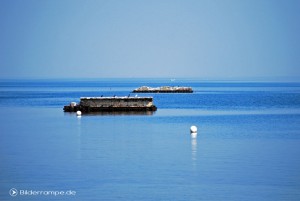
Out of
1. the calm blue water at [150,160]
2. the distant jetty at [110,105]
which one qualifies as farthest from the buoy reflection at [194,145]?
the distant jetty at [110,105]

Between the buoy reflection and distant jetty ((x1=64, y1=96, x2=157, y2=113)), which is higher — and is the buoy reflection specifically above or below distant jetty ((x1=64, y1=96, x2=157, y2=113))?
below

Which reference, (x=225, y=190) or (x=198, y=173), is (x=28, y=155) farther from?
(x=225, y=190)

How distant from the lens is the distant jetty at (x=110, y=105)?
86.3 m

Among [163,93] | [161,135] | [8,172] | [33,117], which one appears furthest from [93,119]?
[163,93]

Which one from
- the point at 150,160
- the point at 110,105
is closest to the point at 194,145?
the point at 150,160

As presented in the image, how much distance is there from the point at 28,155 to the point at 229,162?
11.9 meters

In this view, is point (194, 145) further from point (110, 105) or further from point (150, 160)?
point (110, 105)

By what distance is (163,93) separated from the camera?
177 m

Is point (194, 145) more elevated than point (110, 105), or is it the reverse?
point (110, 105)

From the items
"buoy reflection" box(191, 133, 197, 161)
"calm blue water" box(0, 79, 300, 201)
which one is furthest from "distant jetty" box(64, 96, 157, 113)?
"buoy reflection" box(191, 133, 197, 161)

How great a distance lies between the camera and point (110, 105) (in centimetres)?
8725

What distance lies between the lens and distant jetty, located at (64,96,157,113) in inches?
3398

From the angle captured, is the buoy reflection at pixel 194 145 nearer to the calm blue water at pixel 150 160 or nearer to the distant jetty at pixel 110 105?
the calm blue water at pixel 150 160

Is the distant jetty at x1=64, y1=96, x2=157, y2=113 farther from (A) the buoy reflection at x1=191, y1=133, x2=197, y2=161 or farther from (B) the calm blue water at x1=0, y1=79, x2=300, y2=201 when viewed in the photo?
(A) the buoy reflection at x1=191, y1=133, x2=197, y2=161
